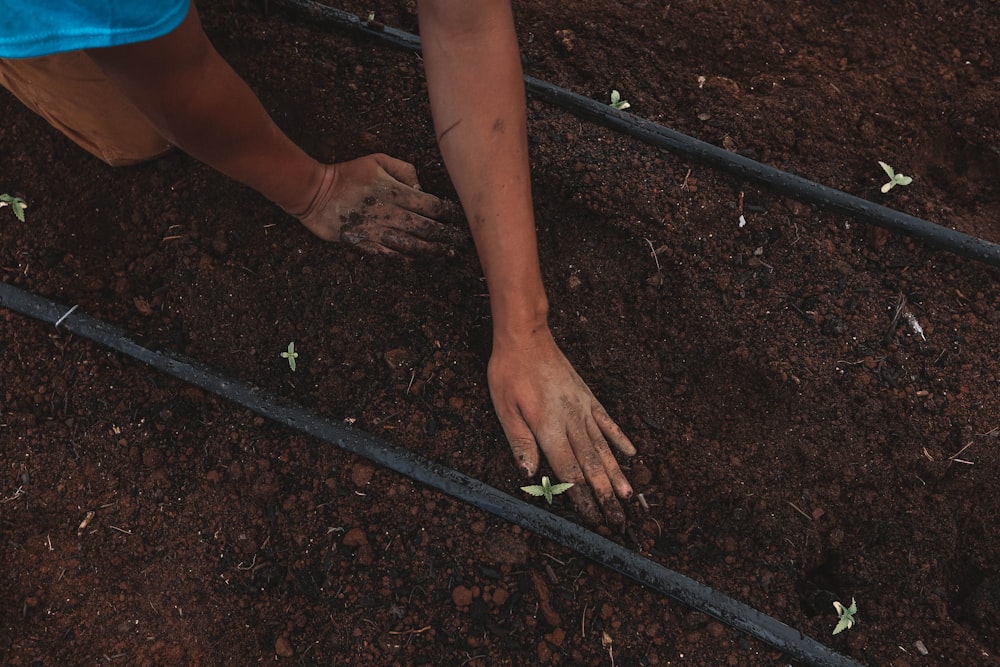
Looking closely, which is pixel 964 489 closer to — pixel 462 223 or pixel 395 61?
pixel 462 223

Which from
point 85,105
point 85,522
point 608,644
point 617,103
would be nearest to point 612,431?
point 608,644

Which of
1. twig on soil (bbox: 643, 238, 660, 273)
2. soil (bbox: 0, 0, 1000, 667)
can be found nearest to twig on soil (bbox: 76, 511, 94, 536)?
soil (bbox: 0, 0, 1000, 667)

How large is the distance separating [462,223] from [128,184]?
106 centimetres

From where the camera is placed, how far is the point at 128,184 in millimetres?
2174

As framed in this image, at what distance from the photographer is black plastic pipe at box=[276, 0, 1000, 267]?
2.11 m

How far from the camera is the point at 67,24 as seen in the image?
121cm

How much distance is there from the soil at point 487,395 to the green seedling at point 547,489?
0.25 feet

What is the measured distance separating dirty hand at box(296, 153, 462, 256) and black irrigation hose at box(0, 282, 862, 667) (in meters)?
0.51

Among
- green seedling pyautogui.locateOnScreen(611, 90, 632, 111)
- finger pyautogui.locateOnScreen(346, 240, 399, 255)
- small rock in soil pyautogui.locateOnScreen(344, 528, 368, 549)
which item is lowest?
small rock in soil pyautogui.locateOnScreen(344, 528, 368, 549)

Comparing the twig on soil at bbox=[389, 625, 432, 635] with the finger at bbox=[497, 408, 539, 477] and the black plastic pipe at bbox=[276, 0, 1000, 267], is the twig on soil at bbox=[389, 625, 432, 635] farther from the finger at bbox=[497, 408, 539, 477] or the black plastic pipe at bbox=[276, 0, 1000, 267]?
the black plastic pipe at bbox=[276, 0, 1000, 267]

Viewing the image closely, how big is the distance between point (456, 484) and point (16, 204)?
1594 mm

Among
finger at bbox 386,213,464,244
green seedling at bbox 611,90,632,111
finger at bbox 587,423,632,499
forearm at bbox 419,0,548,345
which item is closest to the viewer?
forearm at bbox 419,0,548,345

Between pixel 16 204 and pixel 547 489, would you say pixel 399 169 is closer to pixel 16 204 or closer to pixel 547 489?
pixel 547 489

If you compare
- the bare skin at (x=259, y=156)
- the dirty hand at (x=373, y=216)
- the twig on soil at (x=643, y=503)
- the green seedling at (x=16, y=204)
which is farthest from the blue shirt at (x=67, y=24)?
the twig on soil at (x=643, y=503)
